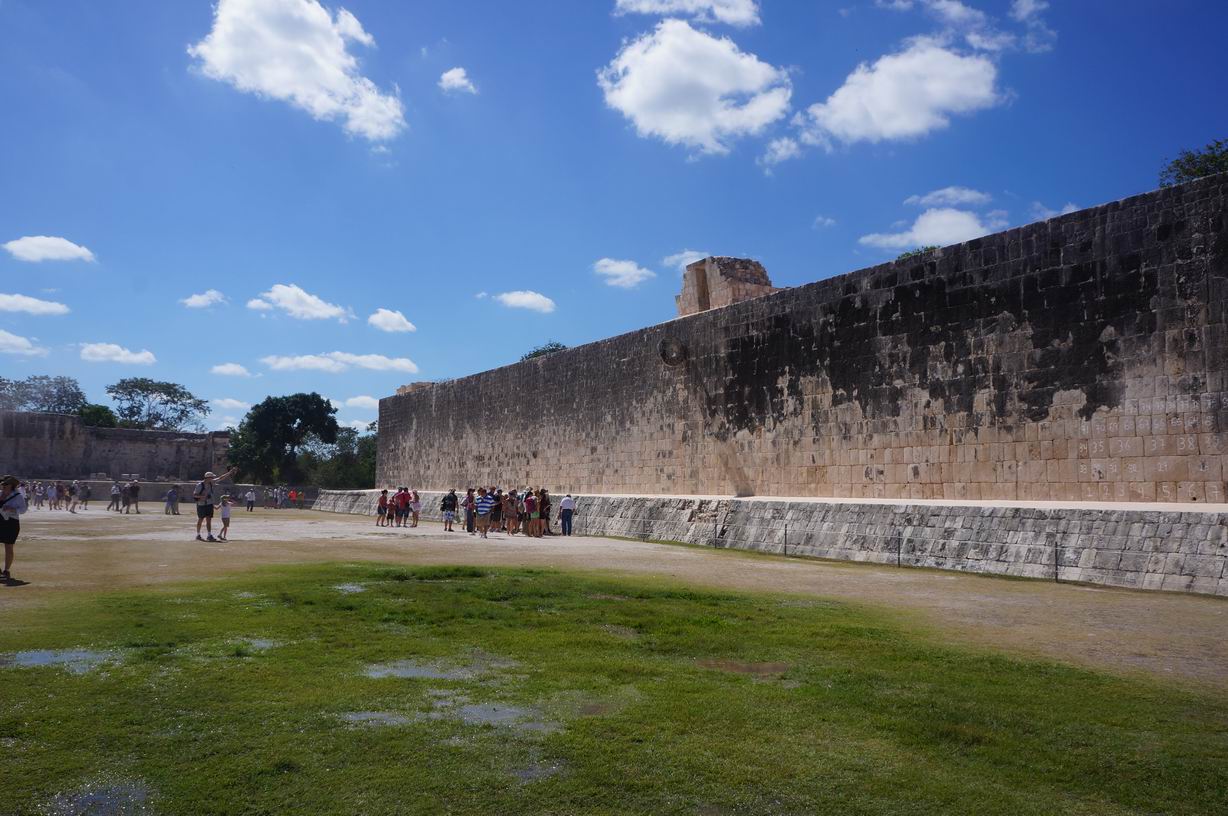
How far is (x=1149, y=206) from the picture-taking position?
1003 cm

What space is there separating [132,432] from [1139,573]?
47201 mm

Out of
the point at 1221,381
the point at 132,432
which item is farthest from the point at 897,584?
the point at 132,432

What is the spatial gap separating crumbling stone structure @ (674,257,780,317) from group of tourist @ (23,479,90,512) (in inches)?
809

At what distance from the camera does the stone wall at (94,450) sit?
4141 cm

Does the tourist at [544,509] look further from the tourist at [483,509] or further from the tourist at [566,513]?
the tourist at [483,509]

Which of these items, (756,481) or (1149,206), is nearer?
(1149,206)

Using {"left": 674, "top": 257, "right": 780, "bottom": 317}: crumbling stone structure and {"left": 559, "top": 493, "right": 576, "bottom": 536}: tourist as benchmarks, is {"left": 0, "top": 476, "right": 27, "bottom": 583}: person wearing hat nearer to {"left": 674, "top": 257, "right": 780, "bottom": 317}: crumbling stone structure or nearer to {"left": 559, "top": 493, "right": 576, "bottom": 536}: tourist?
{"left": 559, "top": 493, "right": 576, "bottom": 536}: tourist

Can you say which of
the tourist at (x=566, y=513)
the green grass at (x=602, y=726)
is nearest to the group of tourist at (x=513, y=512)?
the tourist at (x=566, y=513)

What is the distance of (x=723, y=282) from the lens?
18531 mm

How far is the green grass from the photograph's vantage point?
2908mm

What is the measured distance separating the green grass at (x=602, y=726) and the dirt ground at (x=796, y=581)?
72 centimetres

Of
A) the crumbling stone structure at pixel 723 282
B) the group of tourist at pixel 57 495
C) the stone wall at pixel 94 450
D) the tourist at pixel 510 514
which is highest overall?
the crumbling stone structure at pixel 723 282

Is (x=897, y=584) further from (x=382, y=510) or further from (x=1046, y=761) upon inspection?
(x=382, y=510)

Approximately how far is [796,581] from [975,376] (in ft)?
16.1
